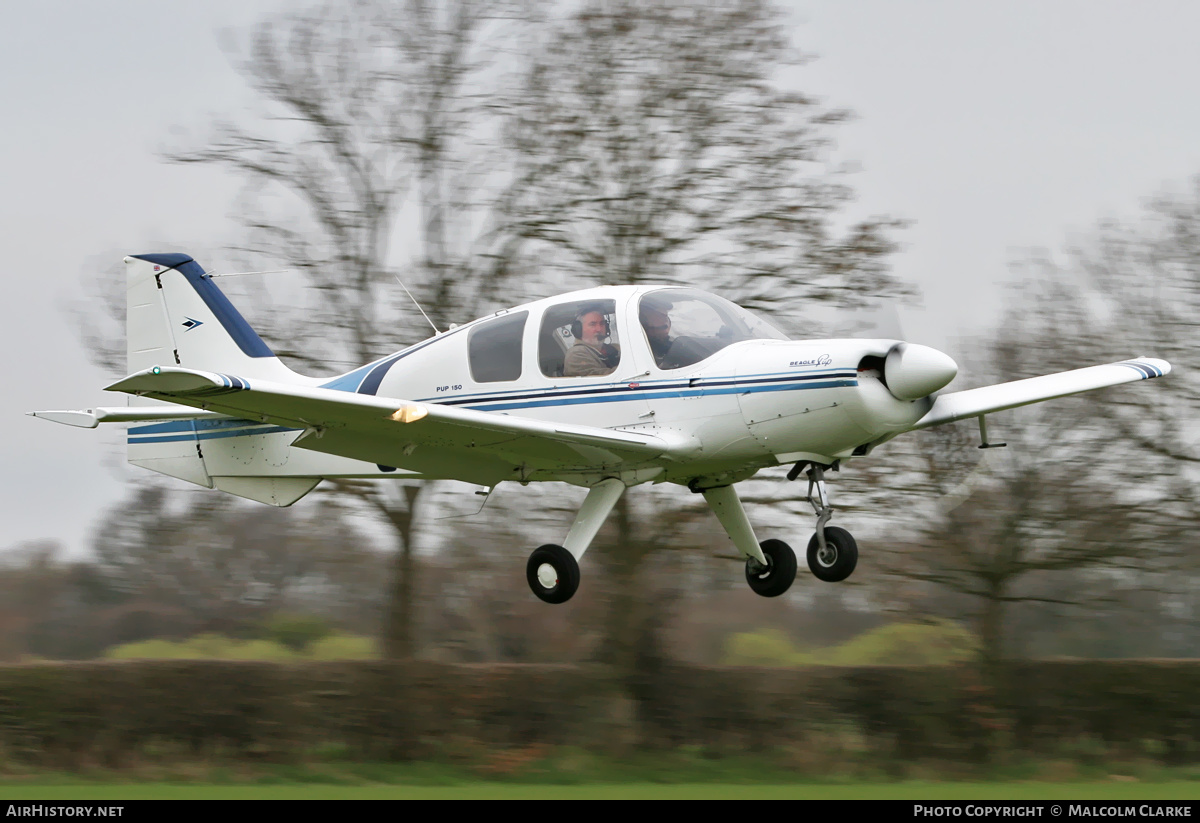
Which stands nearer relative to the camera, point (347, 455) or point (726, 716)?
point (347, 455)

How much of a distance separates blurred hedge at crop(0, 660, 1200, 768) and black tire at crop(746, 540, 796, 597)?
235 inches

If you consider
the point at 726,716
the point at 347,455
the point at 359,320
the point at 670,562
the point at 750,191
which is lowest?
the point at 726,716

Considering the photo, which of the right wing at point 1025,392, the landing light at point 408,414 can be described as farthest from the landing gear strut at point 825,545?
the landing light at point 408,414

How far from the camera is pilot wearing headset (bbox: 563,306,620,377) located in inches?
372

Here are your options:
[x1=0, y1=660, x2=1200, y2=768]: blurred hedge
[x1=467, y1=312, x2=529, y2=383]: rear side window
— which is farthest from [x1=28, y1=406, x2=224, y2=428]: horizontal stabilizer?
[x1=0, y1=660, x2=1200, y2=768]: blurred hedge

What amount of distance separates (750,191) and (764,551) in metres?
6.11

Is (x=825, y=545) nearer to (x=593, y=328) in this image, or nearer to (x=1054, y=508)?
(x=593, y=328)

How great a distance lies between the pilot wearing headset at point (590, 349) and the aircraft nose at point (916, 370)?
203 cm

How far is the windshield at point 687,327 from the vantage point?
9375mm

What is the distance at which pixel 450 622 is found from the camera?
1939cm

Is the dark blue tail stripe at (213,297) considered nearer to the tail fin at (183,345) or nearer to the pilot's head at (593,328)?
the tail fin at (183,345)

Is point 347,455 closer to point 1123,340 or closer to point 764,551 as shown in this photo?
point 764,551

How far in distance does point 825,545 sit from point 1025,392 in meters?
2.18
